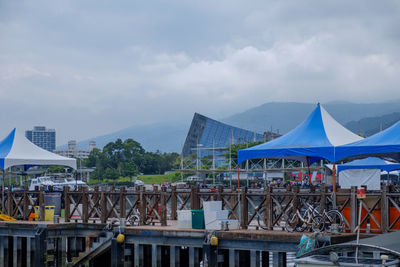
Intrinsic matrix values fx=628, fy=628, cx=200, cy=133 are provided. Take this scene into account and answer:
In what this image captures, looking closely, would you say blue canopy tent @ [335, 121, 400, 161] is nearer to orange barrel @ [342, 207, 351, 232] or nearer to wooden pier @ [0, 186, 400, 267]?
wooden pier @ [0, 186, 400, 267]

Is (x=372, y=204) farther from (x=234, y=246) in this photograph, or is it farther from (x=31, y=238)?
(x=31, y=238)

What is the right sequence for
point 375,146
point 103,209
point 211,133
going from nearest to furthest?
point 375,146
point 103,209
point 211,133

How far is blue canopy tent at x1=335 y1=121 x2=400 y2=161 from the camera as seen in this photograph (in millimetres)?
17062

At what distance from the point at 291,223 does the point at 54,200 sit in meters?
10.2

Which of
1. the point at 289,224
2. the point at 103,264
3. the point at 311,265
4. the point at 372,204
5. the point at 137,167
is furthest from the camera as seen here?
the point at 137,167

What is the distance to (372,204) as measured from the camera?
17.4 meters

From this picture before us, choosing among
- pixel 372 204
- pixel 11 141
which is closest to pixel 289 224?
pixel 372 204

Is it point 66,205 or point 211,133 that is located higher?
point 211,133

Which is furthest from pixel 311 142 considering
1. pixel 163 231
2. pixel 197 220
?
pixel 163 231

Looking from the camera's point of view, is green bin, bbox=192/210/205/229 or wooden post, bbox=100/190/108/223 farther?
wooden post, bbox=100/190/108/223

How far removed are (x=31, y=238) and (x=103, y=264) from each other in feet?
9.20

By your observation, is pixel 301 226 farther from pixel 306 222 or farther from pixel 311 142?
pixel 311 142

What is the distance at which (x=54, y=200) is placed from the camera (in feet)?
79.8

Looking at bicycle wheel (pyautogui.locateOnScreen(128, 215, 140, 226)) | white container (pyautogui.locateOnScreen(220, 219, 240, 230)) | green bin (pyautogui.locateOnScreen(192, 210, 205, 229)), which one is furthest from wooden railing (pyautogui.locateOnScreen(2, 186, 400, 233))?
green bin (pyautogui.locateOnScreen(192, 210, 205, 229))
